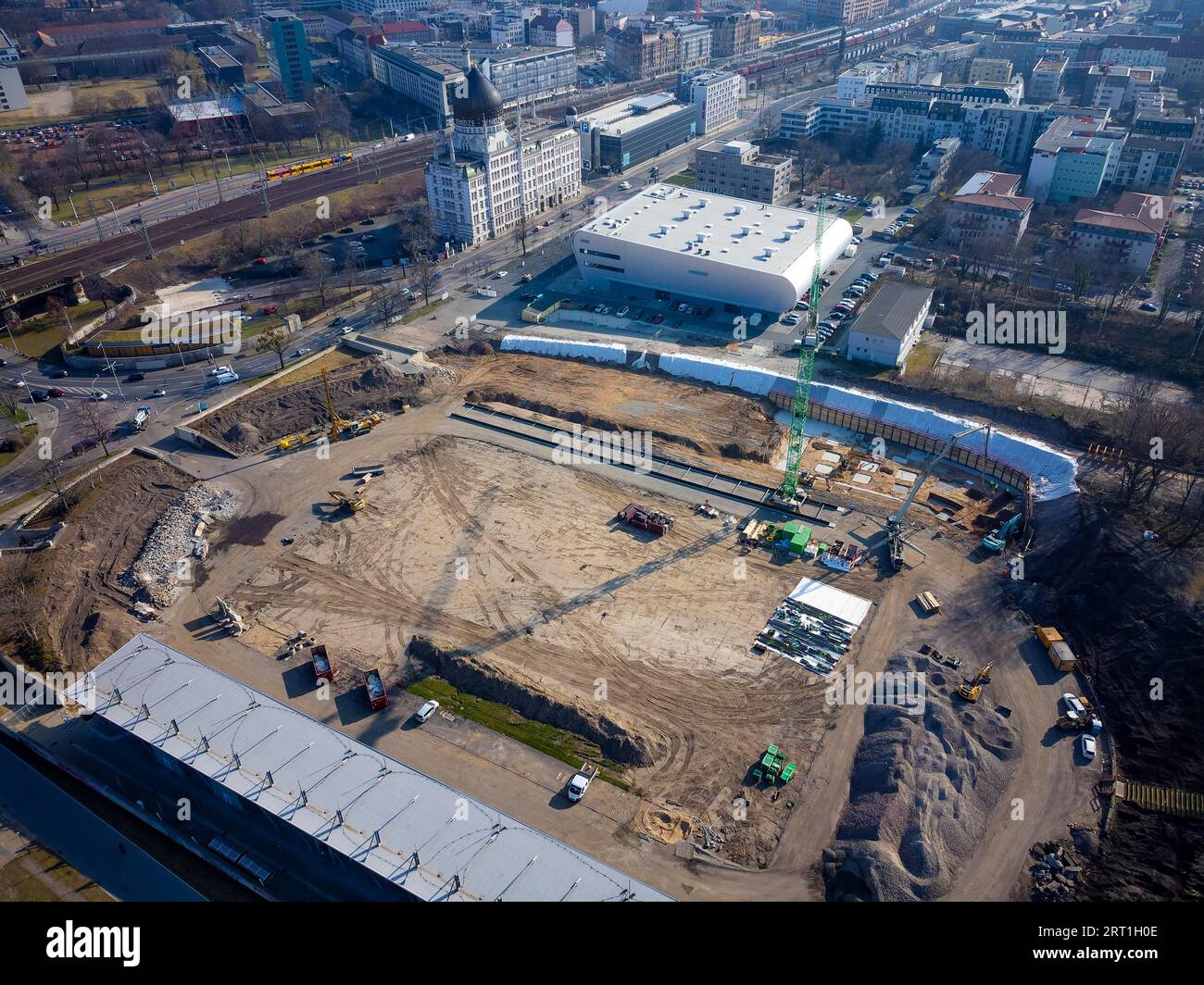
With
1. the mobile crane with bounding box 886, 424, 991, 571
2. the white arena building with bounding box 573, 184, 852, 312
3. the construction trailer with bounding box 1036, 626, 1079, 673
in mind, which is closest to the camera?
the construction trailer with bounding box 1036, 626, 1079, 673

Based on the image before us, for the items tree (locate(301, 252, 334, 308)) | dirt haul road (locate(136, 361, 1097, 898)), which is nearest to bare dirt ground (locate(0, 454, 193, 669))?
dirt haul road (locate(136, 361, 1097, 898))

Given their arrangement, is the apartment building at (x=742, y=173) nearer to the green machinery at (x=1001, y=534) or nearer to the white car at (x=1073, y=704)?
the green machinery at (x=1001, y=534)

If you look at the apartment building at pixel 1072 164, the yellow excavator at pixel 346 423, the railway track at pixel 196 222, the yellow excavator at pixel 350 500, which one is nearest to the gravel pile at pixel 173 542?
the yellow excavator at pixel 350 500

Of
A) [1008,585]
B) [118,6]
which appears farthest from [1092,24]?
[118,6]

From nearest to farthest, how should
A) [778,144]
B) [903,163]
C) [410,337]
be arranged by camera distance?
[410,337] < [903,163] < [778,144]

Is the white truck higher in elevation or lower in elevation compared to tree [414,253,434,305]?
lower

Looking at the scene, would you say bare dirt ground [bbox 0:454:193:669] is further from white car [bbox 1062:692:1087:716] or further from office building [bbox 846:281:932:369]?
office building [bbox 846:281:932:369]

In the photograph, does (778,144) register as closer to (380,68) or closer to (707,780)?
(380,68)
